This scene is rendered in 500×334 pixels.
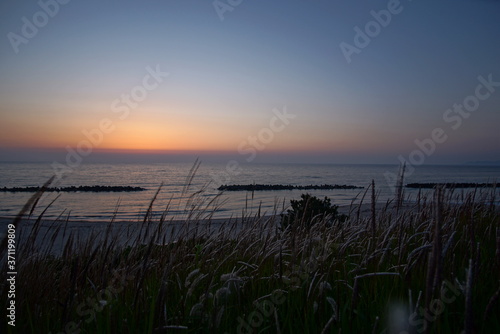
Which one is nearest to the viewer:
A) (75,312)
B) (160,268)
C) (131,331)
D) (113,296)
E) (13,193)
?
A: (131,331)

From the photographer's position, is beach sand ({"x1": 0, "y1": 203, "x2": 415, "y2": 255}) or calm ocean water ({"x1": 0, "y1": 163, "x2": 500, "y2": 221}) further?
calm ocean water ({"x1": 0, "y1": 163, "x2": 500, "y2": 221})

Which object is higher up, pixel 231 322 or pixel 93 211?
pixel 231 322

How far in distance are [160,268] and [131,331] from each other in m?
1.39

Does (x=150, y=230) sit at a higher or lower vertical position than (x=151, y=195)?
higher

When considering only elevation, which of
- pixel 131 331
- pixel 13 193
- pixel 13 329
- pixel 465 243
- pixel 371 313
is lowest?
pixel 13 193

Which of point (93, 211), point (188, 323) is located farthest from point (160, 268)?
point (93, 211)

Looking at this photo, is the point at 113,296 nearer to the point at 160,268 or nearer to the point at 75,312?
the point at 75,312

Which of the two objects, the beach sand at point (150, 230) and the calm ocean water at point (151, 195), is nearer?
the beach sand at point (150, 230)

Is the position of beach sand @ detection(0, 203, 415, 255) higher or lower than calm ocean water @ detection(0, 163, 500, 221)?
higher

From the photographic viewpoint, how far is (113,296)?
8.70 feet

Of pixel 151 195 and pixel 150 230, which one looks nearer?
pixel 150 230

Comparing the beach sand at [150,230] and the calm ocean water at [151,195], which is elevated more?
the beach sand at [150,230]

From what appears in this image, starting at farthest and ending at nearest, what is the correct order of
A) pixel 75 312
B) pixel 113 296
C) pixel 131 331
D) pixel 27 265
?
pixel 27 265 < pixel 113 296 < pixel 75 312 < pixel 131 331

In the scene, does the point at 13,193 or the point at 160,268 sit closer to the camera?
the point at 160,268
